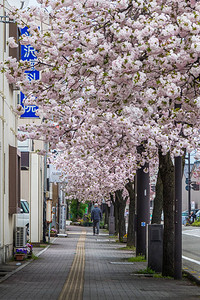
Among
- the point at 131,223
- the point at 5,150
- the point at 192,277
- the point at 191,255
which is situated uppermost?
the point at 5,150

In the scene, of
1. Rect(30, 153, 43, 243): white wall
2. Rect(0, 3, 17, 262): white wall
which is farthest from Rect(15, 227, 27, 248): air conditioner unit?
Rect(30, 153, 43, 243): white wall

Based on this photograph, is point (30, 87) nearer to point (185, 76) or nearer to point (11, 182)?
point (185, 76)

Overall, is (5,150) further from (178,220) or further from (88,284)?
(88,284)

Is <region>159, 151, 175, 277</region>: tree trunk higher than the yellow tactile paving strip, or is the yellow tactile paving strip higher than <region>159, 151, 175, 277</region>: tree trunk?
<region>159, 151, 175, 277</region>: tree trunk

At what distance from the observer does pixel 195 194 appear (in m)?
→ 109

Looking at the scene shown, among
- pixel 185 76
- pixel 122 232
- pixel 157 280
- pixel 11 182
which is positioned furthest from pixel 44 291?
pixel 122 232

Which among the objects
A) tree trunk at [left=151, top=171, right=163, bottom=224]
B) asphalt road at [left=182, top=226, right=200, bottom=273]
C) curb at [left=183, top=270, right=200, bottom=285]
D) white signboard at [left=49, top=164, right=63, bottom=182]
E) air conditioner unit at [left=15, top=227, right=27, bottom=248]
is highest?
white signboard at [left=49, top=164, right=63, bottom=182]

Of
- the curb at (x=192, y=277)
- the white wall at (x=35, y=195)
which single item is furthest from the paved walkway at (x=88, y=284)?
the white wall at (x=35, y=195)

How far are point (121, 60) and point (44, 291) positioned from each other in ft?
16.9

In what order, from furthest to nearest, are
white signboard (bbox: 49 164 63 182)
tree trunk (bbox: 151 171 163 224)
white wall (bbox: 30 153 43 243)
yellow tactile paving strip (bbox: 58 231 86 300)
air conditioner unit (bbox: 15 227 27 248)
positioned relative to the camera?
white signboard (bbox: 49 164 63 182) → white wall (bbox: 30 153 43 243) → air conditioner unit (bbox: 15 227 27 248) → tree trunk (bbox: 151 171 163 224) → yellow tactile paving strip (bbox: 58 231 86 300)

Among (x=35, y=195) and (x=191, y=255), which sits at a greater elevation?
(x=35, y=195)

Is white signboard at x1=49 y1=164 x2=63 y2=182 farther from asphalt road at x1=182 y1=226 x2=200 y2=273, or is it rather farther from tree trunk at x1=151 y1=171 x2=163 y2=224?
tree trunk at x1=151 y1=171 x2=163 y2=224

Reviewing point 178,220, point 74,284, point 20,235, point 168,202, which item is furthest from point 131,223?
point 74,284

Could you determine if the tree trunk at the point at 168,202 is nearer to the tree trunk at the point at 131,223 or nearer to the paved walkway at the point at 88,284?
the paved walkway at the point at 88,284
